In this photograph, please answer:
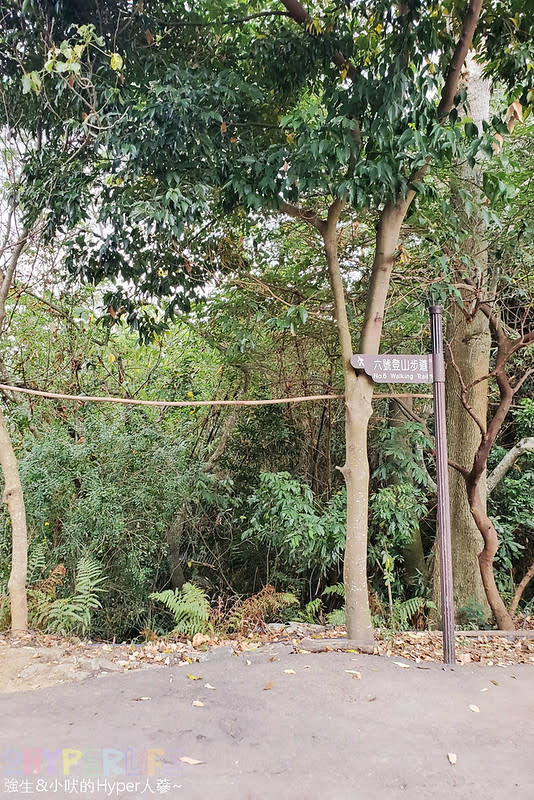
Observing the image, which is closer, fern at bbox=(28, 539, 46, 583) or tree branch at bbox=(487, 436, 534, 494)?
fern at bbox=(28, 539, 46, 583)

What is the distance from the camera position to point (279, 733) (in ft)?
8.64

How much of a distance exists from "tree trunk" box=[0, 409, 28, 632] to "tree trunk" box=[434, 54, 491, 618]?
421 cm

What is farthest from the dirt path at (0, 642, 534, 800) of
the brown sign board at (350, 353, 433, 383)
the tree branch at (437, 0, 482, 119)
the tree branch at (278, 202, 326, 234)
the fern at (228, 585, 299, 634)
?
the tree branch at (437, 0, 482, 119)

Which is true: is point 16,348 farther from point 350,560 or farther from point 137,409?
point 350,560

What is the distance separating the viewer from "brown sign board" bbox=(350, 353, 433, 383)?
407 cm

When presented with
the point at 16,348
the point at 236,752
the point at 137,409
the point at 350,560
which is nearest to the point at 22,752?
the point at 236,752

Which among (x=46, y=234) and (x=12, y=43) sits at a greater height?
(x=12, y=43)

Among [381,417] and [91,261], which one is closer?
[91,261]

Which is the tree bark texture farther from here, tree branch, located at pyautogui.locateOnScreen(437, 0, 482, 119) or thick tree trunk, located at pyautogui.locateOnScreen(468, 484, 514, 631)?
tree branch, located at pyautogui.locateOnScreen(437, 0, 482, 119)

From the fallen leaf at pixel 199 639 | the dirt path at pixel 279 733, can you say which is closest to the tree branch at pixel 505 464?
the dirt path at pixel 279 733

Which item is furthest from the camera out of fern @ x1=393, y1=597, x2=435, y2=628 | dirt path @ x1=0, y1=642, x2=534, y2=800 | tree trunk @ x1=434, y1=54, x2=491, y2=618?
tree trunk @ x1=434, y1=54, x2=491, y2=618

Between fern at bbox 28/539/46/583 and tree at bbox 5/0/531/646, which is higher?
tree at bbox 5/0/531/646

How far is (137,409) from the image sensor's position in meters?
6.76

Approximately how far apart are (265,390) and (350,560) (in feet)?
10.0
